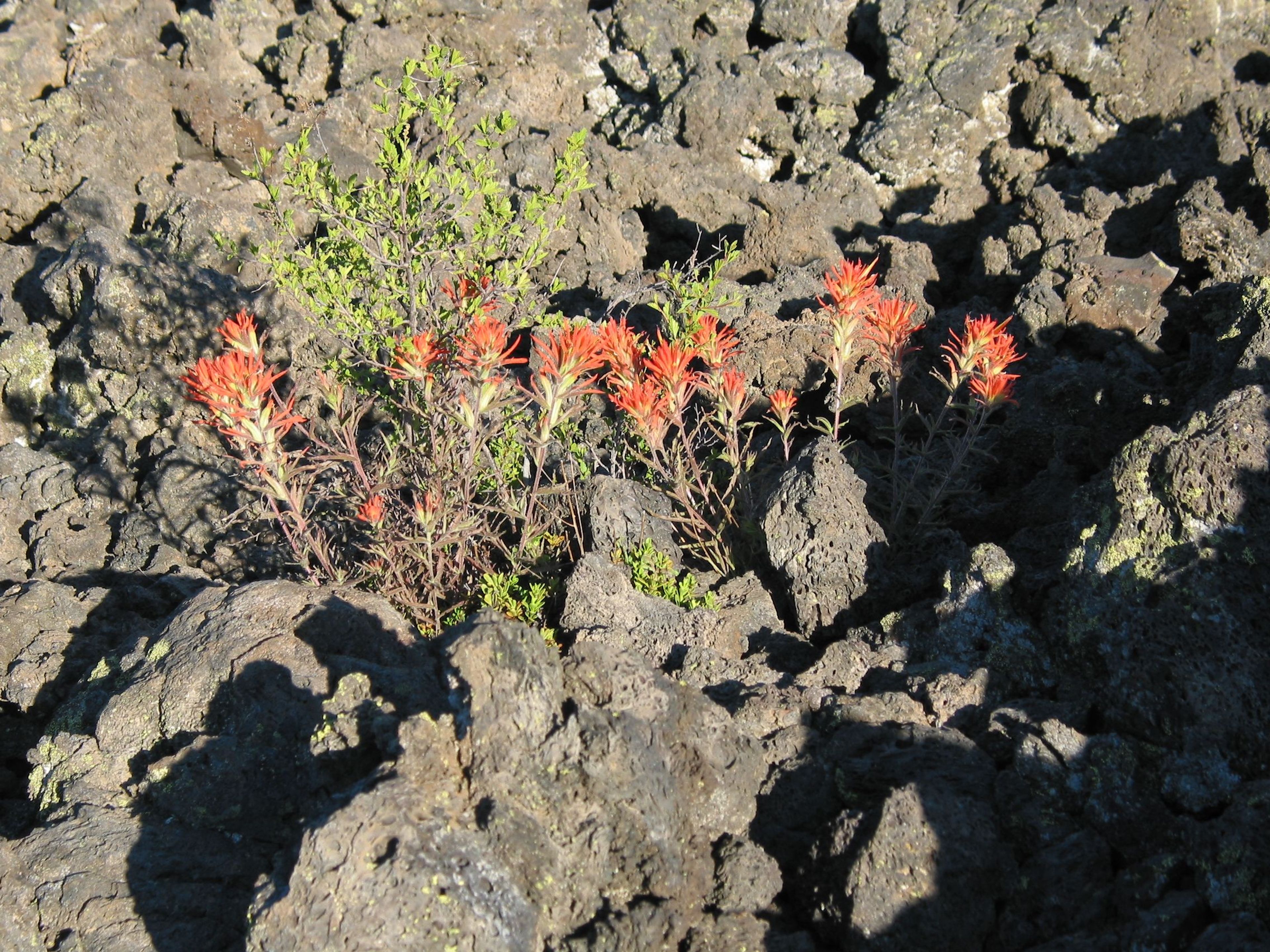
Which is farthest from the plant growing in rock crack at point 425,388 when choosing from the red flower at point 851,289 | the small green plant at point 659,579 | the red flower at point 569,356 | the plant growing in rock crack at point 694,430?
the red flower at point 851,289

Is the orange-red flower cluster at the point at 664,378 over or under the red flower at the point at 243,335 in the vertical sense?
under

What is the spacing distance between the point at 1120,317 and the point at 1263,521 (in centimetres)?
266

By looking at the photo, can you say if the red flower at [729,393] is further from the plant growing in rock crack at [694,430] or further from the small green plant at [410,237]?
the small green plant at [410,237]

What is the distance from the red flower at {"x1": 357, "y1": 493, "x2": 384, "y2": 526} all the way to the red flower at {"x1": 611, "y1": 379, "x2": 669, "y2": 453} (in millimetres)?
1098

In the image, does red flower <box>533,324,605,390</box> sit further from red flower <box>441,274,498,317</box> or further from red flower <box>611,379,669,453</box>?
red flower <box>441,274,498,317</box>

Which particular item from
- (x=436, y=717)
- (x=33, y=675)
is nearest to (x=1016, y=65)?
(x=436, y=717)

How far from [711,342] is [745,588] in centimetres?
114

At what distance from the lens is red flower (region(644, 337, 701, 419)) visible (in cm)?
434

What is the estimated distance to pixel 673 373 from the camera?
14.3ft

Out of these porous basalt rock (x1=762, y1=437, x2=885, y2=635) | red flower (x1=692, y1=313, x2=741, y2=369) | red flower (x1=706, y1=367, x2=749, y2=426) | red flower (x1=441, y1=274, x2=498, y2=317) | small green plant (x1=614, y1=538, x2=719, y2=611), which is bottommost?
small green plant (x1=614, y1=538, x2=719, y2=611)

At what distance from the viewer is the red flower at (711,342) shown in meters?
4.66

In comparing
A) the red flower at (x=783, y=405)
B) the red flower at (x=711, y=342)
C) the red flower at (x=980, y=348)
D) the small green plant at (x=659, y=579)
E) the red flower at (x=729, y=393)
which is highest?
the red flower at (x=980, y=348)

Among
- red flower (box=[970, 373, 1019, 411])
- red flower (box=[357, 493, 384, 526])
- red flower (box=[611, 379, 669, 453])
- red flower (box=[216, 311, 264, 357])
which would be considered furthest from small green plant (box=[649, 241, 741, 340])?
red flower (box=[216, 311, 264, 357])

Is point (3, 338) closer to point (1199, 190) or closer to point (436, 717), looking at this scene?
point (436, 717)
